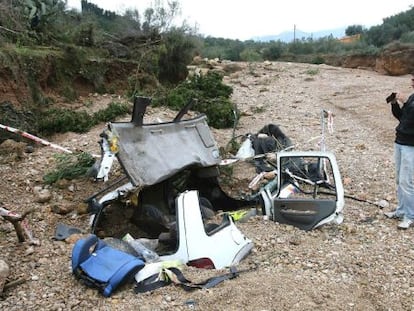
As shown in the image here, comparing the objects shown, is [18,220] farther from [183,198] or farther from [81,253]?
[183,198]

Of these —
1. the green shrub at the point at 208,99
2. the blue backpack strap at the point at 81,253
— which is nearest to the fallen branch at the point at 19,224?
the blue backpack strap at the point at 81,253

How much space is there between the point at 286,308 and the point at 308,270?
75cm

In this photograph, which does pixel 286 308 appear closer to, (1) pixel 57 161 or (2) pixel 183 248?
(2) pixel 183 248

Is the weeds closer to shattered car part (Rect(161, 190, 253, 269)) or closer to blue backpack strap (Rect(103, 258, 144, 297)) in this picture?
shattered car part (Rect(161, 190, 253, 269))

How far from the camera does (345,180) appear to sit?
7.71 meters

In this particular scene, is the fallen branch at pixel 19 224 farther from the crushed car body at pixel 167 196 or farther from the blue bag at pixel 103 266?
the blue bag at pixel 103 266

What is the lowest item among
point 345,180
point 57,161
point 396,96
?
point 345,180

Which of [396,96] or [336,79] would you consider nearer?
[396,96]

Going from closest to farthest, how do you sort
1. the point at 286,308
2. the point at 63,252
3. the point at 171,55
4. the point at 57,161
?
the point at 286,308, the point at 63,252, the point at 57,161, the point at 171,55

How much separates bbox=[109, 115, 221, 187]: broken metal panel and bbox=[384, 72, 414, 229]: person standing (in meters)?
2.10

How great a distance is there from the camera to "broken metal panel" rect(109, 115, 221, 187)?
496 centimetres

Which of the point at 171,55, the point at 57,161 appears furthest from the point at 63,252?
the point at 171,55

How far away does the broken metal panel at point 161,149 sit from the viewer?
496 cm

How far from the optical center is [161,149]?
5.41 meters
